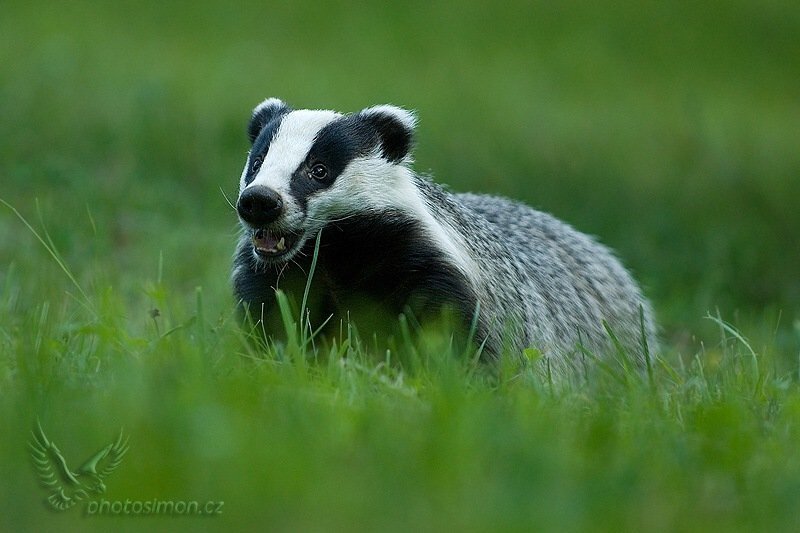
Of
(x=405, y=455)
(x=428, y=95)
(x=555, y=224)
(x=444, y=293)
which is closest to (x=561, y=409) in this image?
(x=405, y=455)

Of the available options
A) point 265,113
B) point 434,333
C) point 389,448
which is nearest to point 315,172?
point 265,113

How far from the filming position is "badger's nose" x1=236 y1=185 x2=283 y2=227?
12.7 ft

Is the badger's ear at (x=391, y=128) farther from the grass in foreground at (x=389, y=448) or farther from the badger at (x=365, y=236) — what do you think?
the grass in foreground at (x=389, y=448)

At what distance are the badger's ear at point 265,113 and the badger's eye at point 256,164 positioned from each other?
366mm

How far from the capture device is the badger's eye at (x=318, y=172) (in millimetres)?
4203

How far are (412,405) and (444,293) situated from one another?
4.25 ft

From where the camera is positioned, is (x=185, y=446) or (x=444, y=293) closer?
(x=185, y=446)

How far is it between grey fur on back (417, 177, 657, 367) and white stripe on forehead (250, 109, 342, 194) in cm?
50

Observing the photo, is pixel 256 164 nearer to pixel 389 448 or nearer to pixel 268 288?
pixel 268 288

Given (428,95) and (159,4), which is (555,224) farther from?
(159,4)

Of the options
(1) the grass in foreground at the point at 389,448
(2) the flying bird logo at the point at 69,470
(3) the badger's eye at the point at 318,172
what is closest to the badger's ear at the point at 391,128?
(3) the badger's eye at the point at 318,172

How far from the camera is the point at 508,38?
1238 cm

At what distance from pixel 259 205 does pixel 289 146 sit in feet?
1.37

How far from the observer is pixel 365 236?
420 centimetres
